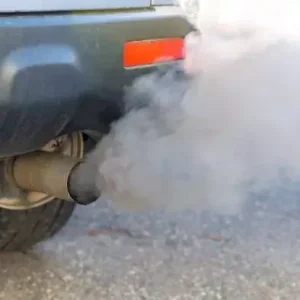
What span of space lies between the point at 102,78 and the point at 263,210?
150 centimetres

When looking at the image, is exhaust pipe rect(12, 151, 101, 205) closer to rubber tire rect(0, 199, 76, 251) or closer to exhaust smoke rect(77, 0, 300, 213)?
exhaust smoke rect(77, 0, 300, 213)

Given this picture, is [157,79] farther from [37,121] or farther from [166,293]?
[166,293]

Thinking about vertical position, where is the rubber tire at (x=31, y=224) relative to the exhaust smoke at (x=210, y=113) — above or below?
below

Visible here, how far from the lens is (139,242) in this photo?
2611 millimetres

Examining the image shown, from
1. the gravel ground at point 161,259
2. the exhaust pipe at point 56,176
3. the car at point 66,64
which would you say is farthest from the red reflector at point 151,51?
the gravel ground at point 161,259

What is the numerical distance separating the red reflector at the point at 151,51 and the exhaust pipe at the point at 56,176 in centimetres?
39

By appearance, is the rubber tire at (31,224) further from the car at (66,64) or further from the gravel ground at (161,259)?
the car at (66,64)

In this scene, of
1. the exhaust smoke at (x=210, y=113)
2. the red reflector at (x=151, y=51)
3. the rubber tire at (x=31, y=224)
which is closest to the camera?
the red reflector at (x=151, y=51)

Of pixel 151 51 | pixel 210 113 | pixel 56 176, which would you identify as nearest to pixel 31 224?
pixel 56 176

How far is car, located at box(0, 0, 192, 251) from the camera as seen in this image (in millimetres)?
1576

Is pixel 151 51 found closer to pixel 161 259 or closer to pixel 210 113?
pixel 210 113

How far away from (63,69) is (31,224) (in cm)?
90

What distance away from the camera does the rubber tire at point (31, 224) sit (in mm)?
2342

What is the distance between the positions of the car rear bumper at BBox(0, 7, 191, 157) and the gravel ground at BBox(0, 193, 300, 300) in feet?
1.99
